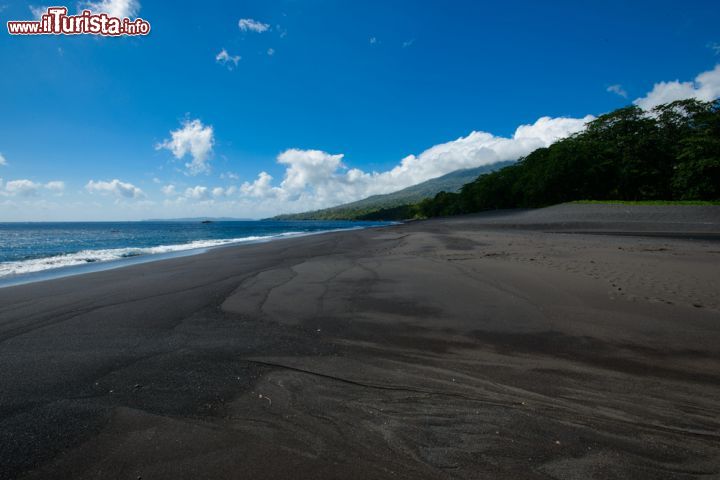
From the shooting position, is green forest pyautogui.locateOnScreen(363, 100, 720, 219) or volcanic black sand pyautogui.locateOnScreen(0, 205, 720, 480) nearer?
volcanic black sand pyautogui.locateOnScreen(0, 205, 720, 480)

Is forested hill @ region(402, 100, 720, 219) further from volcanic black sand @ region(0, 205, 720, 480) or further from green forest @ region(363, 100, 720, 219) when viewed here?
volcanic black sand @ region(0, 205, 720, 480)

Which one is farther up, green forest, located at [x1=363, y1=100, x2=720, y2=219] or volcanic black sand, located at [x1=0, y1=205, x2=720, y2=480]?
green forest, located at [x1=363, y1=100, x2=720, y2=219]

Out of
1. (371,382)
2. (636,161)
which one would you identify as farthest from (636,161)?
(371,382)

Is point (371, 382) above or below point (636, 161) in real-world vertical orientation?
below

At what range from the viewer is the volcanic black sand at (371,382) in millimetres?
2402

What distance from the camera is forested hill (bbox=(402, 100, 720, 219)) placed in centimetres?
3322

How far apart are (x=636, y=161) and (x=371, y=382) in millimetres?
57882

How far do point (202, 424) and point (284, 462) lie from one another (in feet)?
3.28

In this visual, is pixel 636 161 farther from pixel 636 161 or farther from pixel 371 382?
pixel 371 382

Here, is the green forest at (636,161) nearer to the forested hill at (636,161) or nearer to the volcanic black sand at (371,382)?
the forested hill at (636,161)

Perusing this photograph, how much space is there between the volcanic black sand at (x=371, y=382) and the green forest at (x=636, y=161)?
39.5 m

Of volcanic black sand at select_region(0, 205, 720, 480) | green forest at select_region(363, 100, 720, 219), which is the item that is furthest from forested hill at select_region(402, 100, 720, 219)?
volcanic black sand at select_region(0, 205, 720, 480)

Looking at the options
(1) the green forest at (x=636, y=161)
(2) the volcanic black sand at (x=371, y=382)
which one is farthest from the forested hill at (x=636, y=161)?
(2) the volcanic black sand at (x=371, y=382)

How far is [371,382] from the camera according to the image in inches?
141
